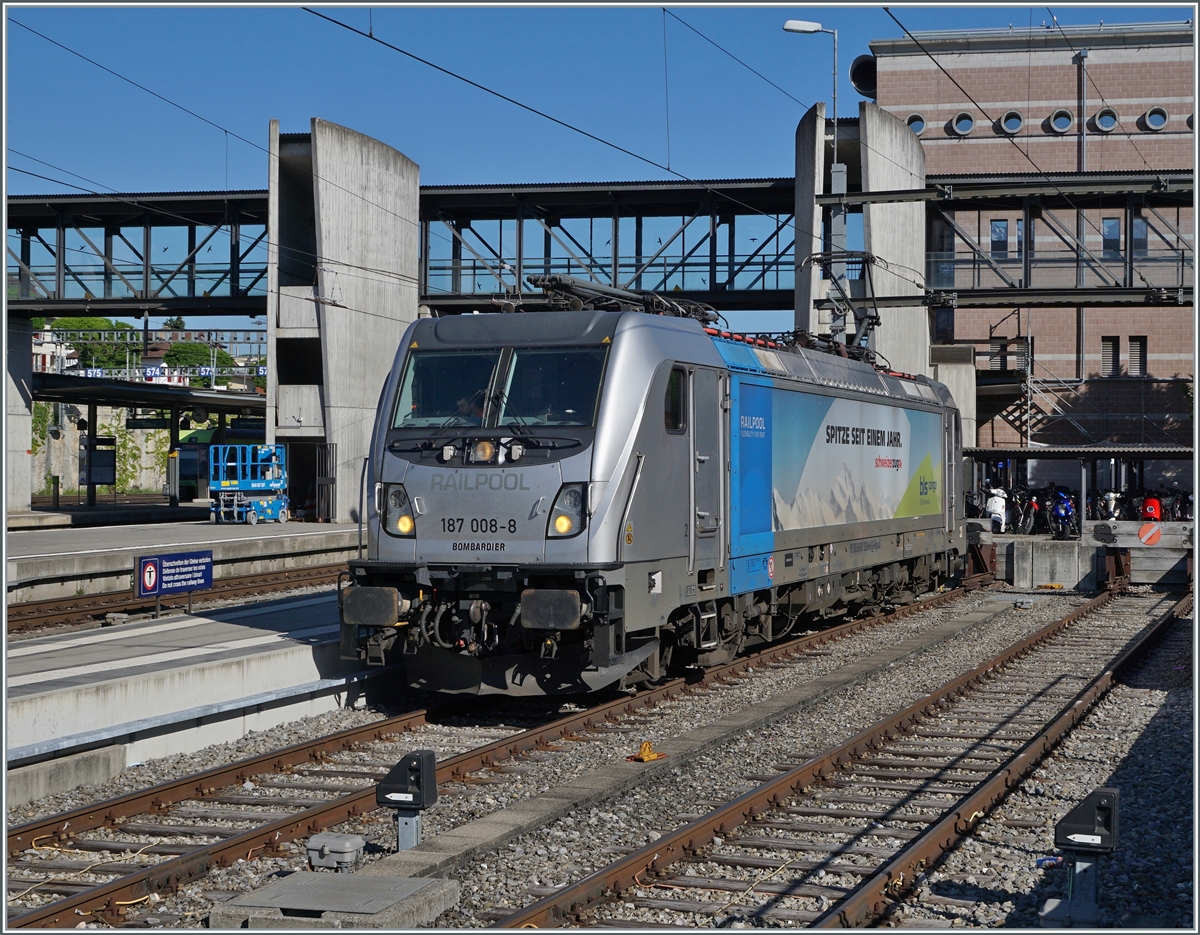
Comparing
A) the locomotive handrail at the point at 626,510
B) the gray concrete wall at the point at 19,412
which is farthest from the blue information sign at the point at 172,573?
the gray concrete wall at the point at 19,412

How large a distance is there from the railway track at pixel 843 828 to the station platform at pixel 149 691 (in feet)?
14.2

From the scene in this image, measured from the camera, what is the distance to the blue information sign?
16.4m

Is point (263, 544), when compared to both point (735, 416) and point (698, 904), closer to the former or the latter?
point (735, 416)

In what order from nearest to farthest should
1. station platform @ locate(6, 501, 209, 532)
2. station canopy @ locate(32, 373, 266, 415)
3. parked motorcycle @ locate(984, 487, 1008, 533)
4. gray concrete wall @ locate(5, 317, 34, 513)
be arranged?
parked motorcycle @ locate(984, 487, 1008, 533) → station platform @ locate(6, 501, 209, 532) → gray concrete wall @ locate(5, 317, 34, 513) → station canopy @ locate(32, 373, 266, 415)

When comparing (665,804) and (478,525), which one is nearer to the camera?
(665,804)

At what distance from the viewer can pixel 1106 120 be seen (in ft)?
178

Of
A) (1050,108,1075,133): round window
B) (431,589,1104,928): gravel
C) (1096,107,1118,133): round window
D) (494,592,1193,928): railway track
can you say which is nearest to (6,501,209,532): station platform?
(431,589,1104,928): gravel

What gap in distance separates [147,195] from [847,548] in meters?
27.5

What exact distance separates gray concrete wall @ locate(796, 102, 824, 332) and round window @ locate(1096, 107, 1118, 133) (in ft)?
85.5

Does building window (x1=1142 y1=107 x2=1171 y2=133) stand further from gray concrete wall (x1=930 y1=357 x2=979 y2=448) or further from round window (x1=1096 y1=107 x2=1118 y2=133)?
gray concrete wall (x1=930 y1=357 x2=979 y2=448)

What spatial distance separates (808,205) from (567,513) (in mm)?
24136

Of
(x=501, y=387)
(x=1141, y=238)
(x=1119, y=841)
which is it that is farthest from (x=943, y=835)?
(x=1141, y=238)

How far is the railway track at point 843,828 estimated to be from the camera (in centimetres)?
659

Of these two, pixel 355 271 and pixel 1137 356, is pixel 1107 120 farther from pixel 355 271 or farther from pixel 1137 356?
pixel 355 271
